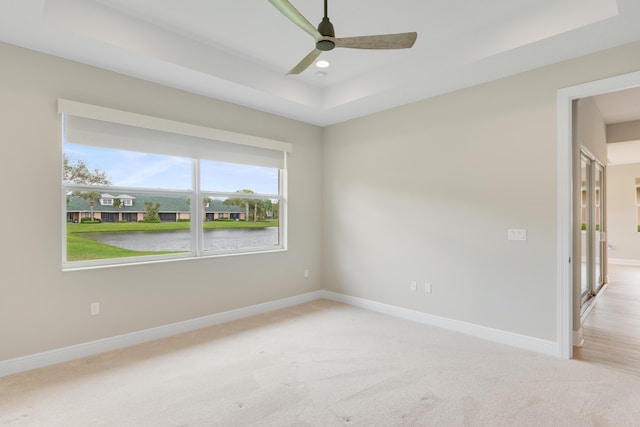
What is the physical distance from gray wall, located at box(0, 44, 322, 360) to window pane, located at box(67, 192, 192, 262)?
18 cm

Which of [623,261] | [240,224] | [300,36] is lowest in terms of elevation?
[623,261]

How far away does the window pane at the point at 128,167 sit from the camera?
3.04 m

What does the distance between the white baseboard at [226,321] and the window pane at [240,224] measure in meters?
0.81

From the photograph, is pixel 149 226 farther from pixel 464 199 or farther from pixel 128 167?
pixel 464 199

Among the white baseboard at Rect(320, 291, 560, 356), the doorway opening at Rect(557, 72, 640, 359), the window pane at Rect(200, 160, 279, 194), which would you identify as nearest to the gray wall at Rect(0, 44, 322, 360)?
the window pane at Rect(200, 160, 279, 194)

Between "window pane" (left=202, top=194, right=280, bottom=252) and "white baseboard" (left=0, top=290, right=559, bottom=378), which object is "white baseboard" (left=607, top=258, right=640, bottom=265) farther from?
"window pane" (left=202, top=194, right=280, bottom=252)

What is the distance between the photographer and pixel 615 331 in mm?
3570

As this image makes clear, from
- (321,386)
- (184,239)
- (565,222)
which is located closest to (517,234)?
(565,222)

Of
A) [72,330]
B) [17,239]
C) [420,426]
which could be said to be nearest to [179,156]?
[17,239]

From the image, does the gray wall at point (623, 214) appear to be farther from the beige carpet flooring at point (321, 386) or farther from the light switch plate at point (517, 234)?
the beige carpet flooring at point (321, 386)

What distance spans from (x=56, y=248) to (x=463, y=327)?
158 inches

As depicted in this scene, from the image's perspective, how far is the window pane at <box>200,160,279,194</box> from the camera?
393 cm

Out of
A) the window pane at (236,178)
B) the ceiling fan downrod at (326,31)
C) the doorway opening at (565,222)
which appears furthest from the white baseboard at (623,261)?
the ceiling fan downrod at (326,31)

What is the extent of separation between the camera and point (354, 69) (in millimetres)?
3672
